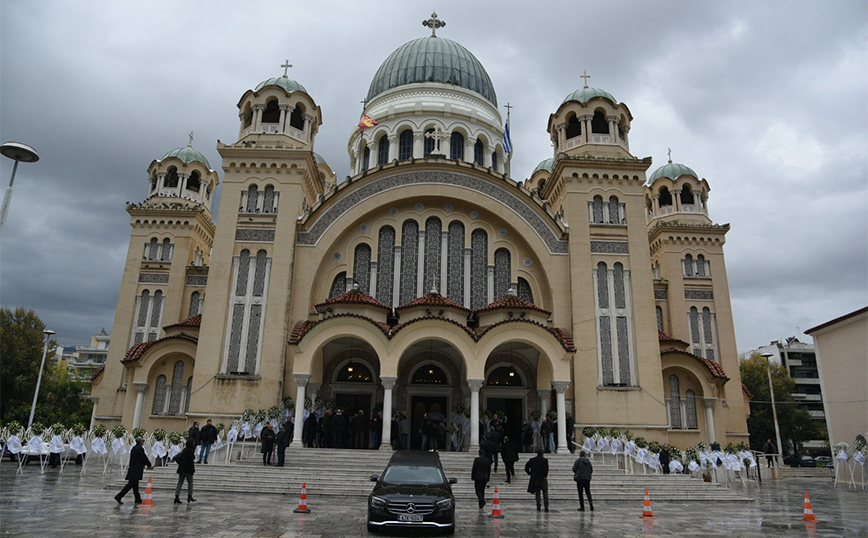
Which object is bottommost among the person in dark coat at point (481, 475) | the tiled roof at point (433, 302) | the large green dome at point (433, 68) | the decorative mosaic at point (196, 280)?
the person in dark coat at point (481, 475)

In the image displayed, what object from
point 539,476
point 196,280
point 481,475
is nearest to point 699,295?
point 539,476

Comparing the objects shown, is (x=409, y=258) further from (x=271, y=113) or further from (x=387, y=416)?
(x=271, y=113)

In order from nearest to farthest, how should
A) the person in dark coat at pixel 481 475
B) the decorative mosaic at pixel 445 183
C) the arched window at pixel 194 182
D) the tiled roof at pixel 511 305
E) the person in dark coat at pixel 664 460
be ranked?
the person in dark coat at pixel 481 475, the person in dark coat at pixel 664 460, the tiled roof at pixel 511 305, the decorative mosaic at pixel 445 183, the arched window at pixel 194 182

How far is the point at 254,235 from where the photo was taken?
25281mm

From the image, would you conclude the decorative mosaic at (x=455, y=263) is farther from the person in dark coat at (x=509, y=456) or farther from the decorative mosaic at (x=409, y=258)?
the person in dark coat at (x=509, y=456)

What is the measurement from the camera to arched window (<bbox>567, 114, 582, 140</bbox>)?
2839 centimetres

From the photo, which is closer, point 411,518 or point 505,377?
point 411,518

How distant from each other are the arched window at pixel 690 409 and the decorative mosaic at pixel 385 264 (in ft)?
47.7

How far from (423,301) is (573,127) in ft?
41.1

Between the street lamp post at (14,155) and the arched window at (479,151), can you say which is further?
the arched window at (479,151)

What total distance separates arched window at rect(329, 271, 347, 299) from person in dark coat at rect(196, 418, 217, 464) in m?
8.98

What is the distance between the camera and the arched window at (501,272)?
26.2 meters

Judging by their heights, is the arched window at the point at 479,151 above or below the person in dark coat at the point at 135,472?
above

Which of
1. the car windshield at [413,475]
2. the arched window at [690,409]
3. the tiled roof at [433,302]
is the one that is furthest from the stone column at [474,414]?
A: the arched window at [690,409]
